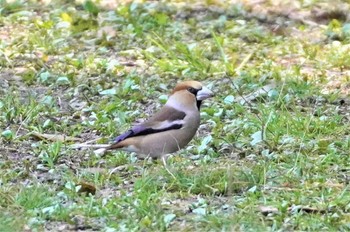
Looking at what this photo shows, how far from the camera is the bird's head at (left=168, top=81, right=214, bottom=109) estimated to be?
19.8 feet

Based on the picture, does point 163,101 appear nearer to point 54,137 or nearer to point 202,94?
point 54,137

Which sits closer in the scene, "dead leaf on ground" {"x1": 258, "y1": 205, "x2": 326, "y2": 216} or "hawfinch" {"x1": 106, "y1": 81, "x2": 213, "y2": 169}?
"dead leaf on ground" {"x1": 258, "y1": 205, "x2": 326, "y2": 216}

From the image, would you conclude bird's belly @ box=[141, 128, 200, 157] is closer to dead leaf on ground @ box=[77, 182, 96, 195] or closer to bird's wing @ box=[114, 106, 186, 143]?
bird's wing @ box=[114, 106, 186, 143]

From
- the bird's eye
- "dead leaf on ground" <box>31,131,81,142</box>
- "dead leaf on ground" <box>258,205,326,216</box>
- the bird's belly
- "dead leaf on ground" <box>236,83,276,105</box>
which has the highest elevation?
the bird's eye

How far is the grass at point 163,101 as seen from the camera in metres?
5.04

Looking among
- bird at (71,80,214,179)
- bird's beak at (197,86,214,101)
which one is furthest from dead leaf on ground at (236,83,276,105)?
bird at (71,80,214,179)

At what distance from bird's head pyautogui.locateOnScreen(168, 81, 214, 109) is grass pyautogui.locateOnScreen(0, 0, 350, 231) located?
0.29 metres

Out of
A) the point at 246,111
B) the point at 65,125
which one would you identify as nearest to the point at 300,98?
the point at 246,111

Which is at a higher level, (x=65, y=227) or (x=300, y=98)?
(x=65, y=227)

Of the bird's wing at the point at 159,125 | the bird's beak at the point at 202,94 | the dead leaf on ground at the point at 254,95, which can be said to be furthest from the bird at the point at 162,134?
the dead leaf on ground at the point at 254,95

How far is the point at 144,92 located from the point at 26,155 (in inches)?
56.3

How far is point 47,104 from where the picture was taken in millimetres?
7090

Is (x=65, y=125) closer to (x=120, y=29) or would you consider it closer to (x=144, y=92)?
(x=144, y=92)

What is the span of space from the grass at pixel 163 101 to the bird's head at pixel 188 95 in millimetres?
291
